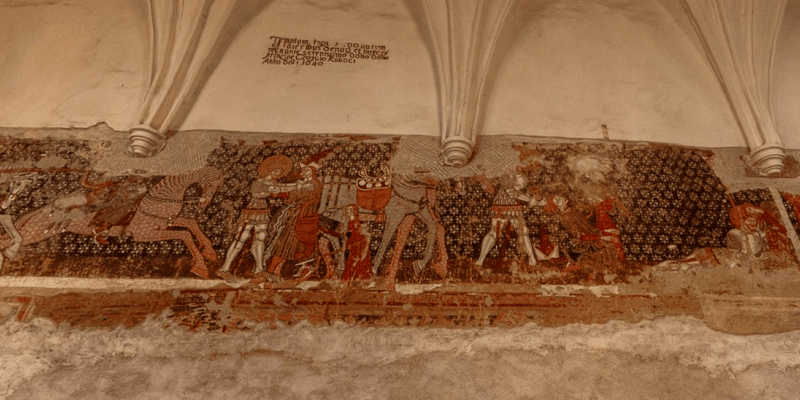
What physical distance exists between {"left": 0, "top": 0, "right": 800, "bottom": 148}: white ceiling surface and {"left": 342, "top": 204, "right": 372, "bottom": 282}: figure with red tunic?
1.13 metres

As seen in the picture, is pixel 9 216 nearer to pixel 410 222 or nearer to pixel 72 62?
pixel 72 62

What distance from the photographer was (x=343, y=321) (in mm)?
4441

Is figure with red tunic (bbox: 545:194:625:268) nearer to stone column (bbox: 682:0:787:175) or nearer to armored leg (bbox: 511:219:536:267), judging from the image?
armored leg (bbox: 511:219:536:267)

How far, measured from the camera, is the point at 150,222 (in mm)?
5039

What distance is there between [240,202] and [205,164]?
63cm

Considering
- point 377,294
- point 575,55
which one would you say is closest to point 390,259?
point 377,294

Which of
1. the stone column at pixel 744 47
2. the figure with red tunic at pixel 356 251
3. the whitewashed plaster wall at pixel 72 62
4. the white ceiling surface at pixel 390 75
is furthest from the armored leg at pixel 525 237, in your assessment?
the whitewashed plaster wall at pixel 72 62

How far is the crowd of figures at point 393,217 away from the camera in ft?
15.8

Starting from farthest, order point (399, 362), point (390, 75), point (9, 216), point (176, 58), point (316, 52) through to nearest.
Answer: point (316, 52), point (390, 75), point (176, 58), point (9, 216), point (399, 362)

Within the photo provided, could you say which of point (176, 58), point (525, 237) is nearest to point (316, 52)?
point (176, 58)

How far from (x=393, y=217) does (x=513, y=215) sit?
1150 millimetres

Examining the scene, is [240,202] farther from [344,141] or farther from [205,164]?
[344,141]

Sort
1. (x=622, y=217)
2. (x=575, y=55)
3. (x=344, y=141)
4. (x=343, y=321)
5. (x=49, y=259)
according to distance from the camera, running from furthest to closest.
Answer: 1. (x=575, y=55)
2. (x=344, y=141)
3. (x=622, y=217)
4. (x=49, y=259)
5. (x=343, y=321)

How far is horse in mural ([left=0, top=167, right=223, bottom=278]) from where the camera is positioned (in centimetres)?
491
